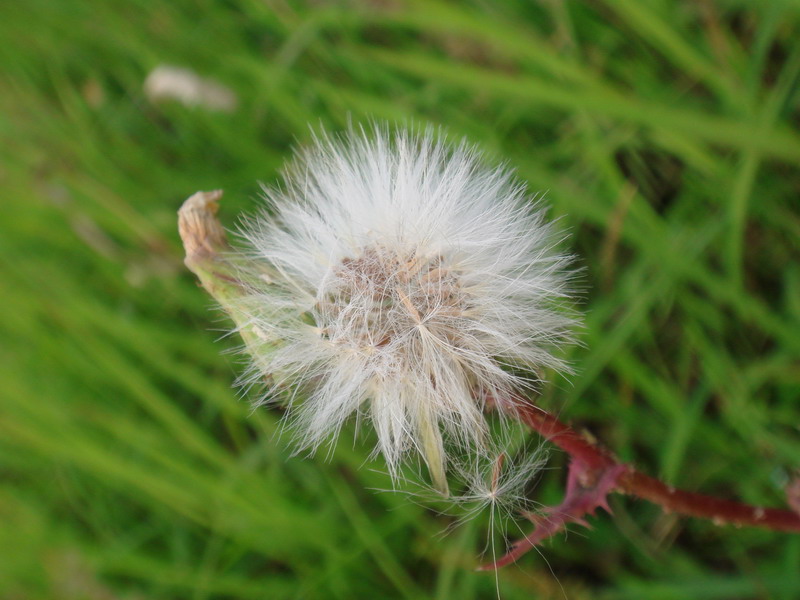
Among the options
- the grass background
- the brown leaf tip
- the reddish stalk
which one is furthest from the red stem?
the grass background

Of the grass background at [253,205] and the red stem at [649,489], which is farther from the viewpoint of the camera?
the grass background at [253,205]

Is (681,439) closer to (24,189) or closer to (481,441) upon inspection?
(481,441)

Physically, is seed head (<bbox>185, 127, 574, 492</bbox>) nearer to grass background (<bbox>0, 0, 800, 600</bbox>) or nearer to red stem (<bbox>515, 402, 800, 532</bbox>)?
red stem (<bbox>515, 402, 800, 532</bbox>)

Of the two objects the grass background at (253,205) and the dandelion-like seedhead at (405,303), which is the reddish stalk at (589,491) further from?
the grass background at (253,205)

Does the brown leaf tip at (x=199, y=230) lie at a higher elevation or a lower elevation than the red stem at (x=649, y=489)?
lower

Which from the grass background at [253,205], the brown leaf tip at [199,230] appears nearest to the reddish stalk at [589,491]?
the brown leaf tip at [199,230]
